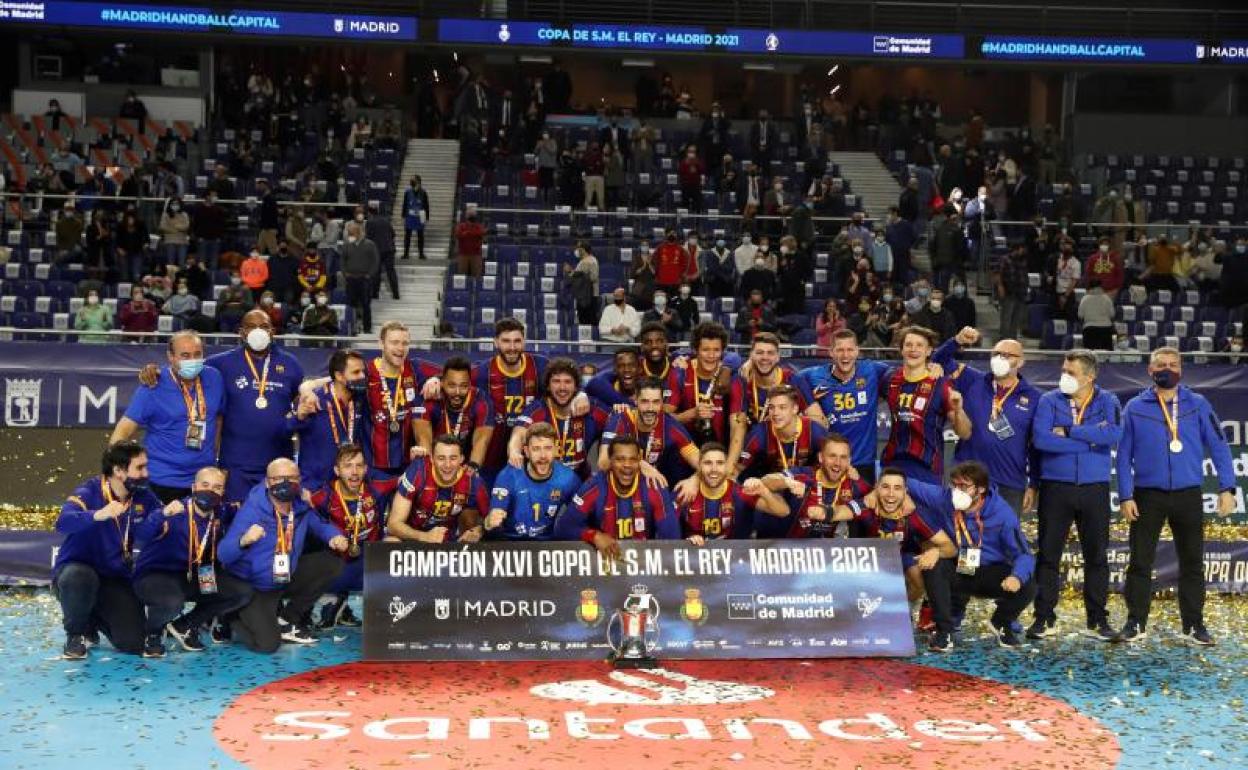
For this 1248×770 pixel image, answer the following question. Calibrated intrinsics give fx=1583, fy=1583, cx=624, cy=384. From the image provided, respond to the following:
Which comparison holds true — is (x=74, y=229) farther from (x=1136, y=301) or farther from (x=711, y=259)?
(x=1136, y=301)

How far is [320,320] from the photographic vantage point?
1820cm

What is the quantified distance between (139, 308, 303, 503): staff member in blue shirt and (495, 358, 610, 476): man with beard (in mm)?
1700

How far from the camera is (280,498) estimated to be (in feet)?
33.6

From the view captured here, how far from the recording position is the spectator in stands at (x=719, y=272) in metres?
21.4

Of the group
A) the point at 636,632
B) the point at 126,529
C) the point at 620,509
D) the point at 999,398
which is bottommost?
the point at 636,632

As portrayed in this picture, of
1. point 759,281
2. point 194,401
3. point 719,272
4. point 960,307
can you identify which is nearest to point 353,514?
point 194,401

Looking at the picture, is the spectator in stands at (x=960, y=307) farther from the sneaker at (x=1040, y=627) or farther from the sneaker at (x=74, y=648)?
the sneaker at (x=74, y=648)

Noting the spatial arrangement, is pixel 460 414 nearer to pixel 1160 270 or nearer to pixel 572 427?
pixel 572 427

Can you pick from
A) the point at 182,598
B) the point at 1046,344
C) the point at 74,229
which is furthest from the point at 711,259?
the point at 182,598

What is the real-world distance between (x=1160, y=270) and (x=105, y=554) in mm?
16659

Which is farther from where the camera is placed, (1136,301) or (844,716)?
(1136,301)

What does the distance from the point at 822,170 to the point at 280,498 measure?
59.1ft

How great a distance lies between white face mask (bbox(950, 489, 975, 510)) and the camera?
34.4 feet

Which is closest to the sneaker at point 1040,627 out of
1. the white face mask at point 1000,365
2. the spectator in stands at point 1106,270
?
the white face mask at point 1000,365
